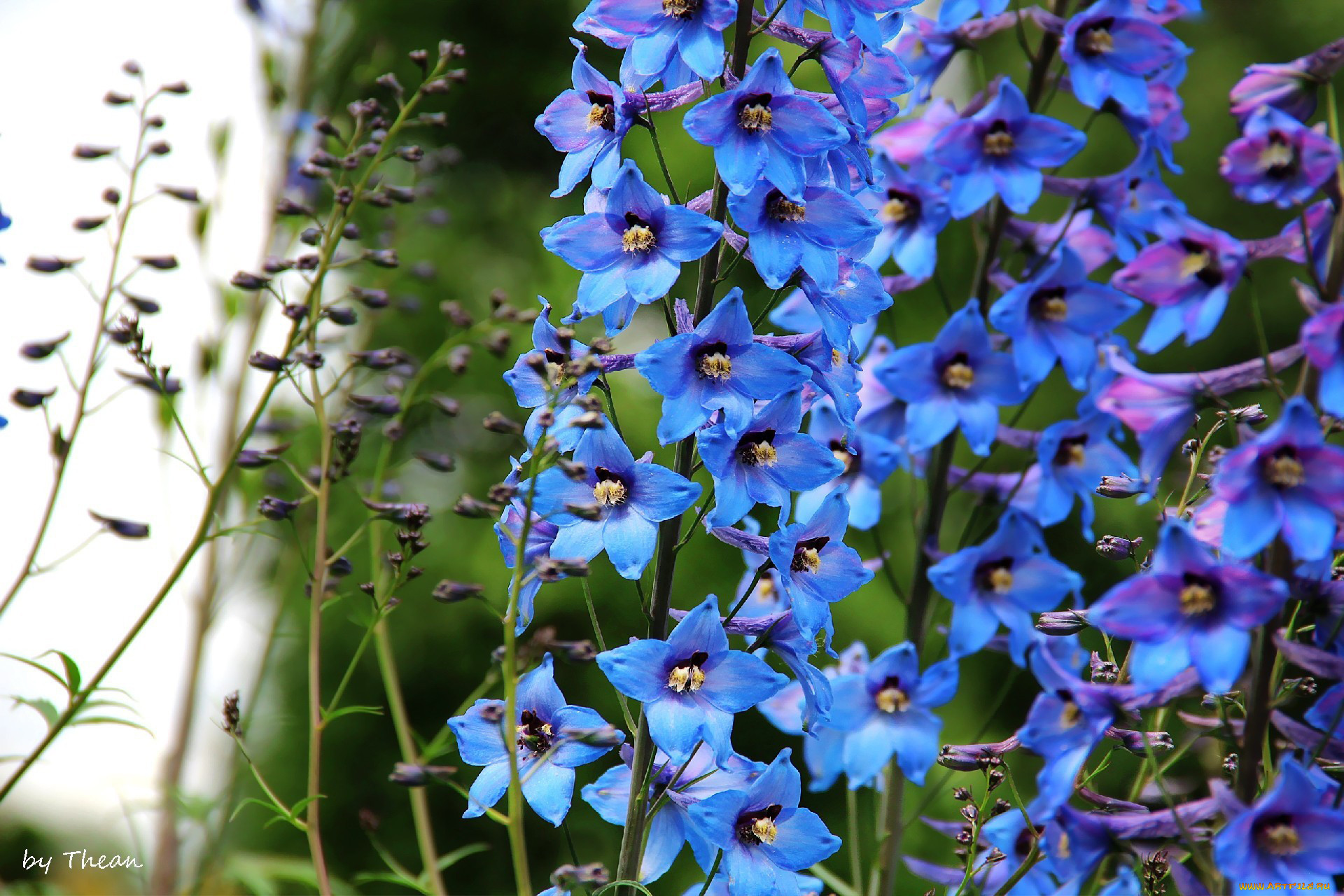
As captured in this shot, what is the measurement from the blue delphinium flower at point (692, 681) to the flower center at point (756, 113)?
400 mm

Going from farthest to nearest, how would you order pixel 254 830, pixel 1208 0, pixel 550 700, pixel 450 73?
pixel 1208 0
pixel 254 830
pixel 450 73
pixel 550 700

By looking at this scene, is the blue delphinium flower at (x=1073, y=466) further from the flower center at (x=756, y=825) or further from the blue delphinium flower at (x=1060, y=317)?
the flower center at (x=756, y=825)

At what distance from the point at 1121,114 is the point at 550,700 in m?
1.04

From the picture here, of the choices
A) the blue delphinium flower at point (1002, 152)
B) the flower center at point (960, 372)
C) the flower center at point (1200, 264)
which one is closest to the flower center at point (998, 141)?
the blue delphinium flower at point (1002, 152)

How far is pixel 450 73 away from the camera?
3.93 feet

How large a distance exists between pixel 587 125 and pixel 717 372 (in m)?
0.30

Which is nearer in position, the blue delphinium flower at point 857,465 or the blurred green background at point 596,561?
the blue delphinium flower at point 857,465

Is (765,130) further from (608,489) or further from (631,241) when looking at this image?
(608,489)

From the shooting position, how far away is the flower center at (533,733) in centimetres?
98

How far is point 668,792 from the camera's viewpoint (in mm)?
1002

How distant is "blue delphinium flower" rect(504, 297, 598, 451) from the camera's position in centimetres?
88

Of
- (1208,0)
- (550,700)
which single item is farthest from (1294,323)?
(550,700)

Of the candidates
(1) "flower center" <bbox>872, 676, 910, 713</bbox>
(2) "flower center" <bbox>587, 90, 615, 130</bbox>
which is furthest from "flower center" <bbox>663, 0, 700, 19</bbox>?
(1) "flower center" <bbox>872, 676, 910, 713</bbox>

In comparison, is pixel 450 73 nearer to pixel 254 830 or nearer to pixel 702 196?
pixel 702 196
